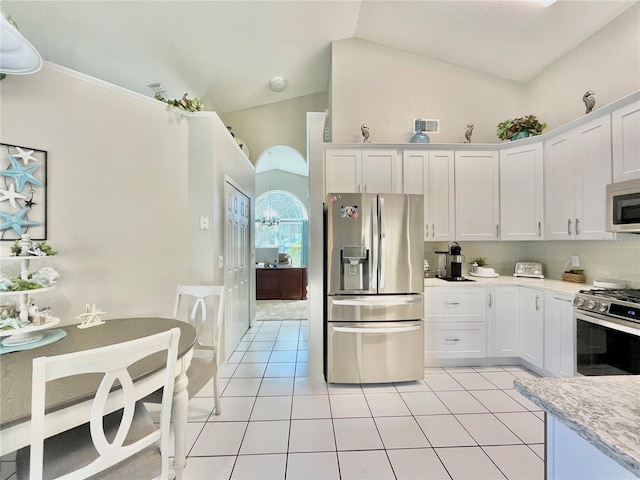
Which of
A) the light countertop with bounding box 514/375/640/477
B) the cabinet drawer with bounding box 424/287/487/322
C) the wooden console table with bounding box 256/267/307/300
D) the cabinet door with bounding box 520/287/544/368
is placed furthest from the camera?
the wooden console table with bounding box 256/267/307/300

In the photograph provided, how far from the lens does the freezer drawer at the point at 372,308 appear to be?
254 centimetres

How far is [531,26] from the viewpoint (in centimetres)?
277

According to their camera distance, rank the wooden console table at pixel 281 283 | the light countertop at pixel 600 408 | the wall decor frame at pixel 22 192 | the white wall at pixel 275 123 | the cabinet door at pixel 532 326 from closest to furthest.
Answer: the light countertop at pixel 600 408 → the wall decor frame at pixel 22 192 → the cabinet door at pixel 532 326 → the white wall at pixel 275 123 → the wooden console table at pixel 281 283

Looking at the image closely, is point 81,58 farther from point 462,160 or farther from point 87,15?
point 462,160

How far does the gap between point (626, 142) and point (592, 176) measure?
34 centimetres

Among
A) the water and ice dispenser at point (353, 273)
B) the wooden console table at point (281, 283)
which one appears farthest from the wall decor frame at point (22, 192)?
the wooden console table at point (281, 283)

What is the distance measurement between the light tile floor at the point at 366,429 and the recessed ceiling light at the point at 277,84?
3876 mm

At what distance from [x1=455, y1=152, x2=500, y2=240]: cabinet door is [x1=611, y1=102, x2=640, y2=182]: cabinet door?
1.05m

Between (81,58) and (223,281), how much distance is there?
7.93 ft

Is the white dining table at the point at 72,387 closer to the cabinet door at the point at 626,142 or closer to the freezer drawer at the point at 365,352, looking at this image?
the freezer drawer at the point at 365,352

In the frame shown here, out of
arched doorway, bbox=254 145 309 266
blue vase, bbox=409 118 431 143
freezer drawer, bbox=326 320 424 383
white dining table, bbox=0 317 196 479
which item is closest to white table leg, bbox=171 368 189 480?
white dining table, bbox=0 317 196 479

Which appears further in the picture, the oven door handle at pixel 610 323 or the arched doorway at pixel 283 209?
the arched doorway at pixel 283 209

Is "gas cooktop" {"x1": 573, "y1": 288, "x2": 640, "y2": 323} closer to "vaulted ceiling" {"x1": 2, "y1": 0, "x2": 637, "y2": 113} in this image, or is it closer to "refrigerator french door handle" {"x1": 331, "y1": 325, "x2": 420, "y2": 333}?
"refrigerator french door handle" {"x1": 331, "y1": 325, "x2": 420, "y2": 333}

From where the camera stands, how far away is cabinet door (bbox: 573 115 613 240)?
7.58ft
